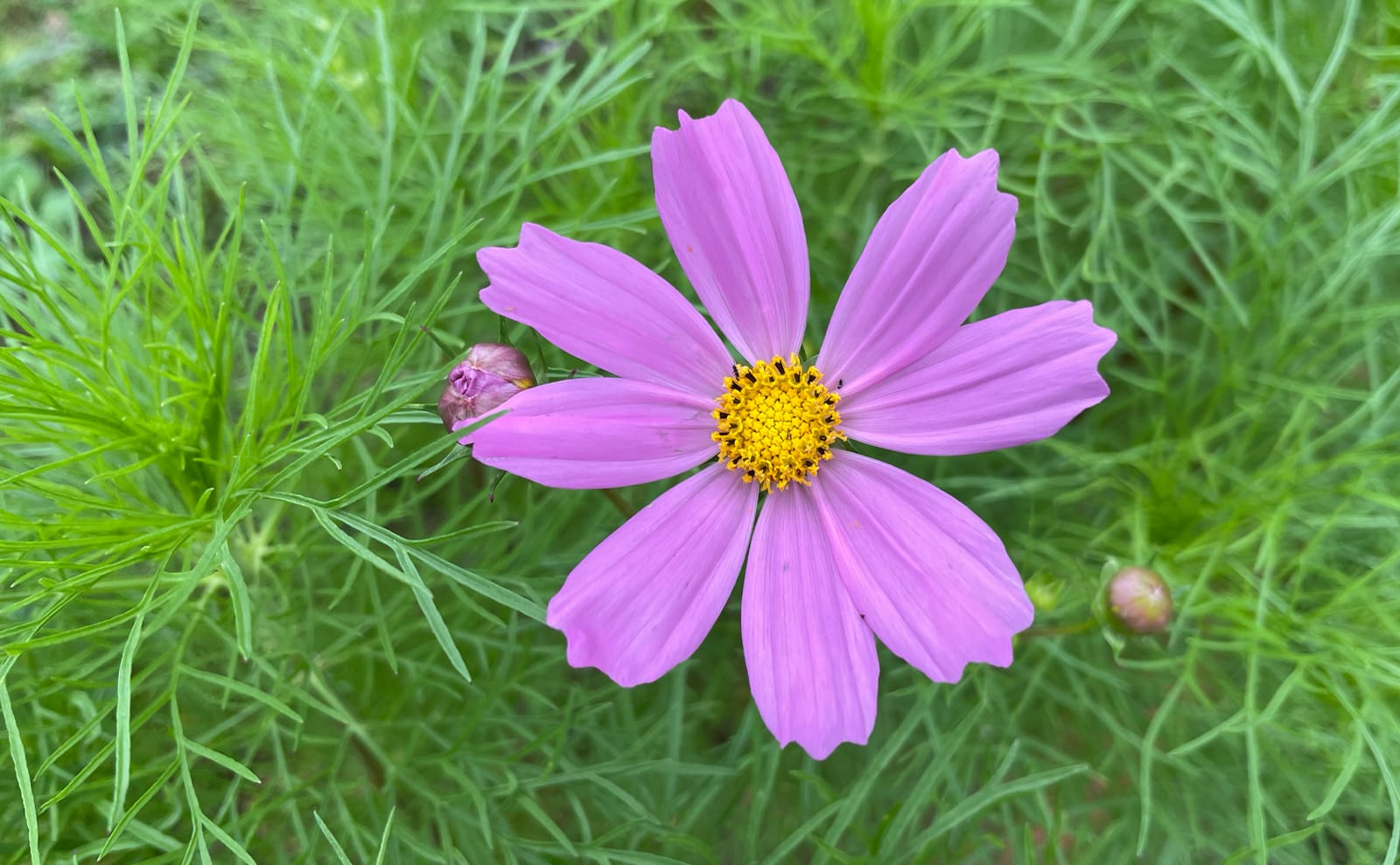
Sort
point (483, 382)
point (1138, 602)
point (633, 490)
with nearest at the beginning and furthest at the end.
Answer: point (483, 382)
point (1138, 602)
point (633, 490)

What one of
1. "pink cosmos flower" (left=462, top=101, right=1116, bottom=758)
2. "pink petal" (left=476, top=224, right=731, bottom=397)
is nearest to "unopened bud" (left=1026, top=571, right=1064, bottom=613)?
"pink cosmos flower" (left=462, top=101, right=1116, bottom=758)

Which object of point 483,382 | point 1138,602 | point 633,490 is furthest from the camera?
point 633,490

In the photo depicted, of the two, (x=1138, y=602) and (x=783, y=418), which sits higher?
(x=783, y=418)

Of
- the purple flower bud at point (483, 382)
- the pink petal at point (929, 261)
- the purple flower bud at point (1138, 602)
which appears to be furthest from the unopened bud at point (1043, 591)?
the purple flower bud at point (483, 382)

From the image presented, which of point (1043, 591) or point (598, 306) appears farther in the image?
point (1043, 591)

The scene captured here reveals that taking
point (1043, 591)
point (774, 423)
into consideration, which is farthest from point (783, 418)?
point (1043, 591)

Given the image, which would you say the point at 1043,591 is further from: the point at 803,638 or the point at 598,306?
the point at 598,306

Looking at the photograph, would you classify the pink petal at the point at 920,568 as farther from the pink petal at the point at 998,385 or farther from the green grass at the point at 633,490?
the green grass at the point at 633,490
